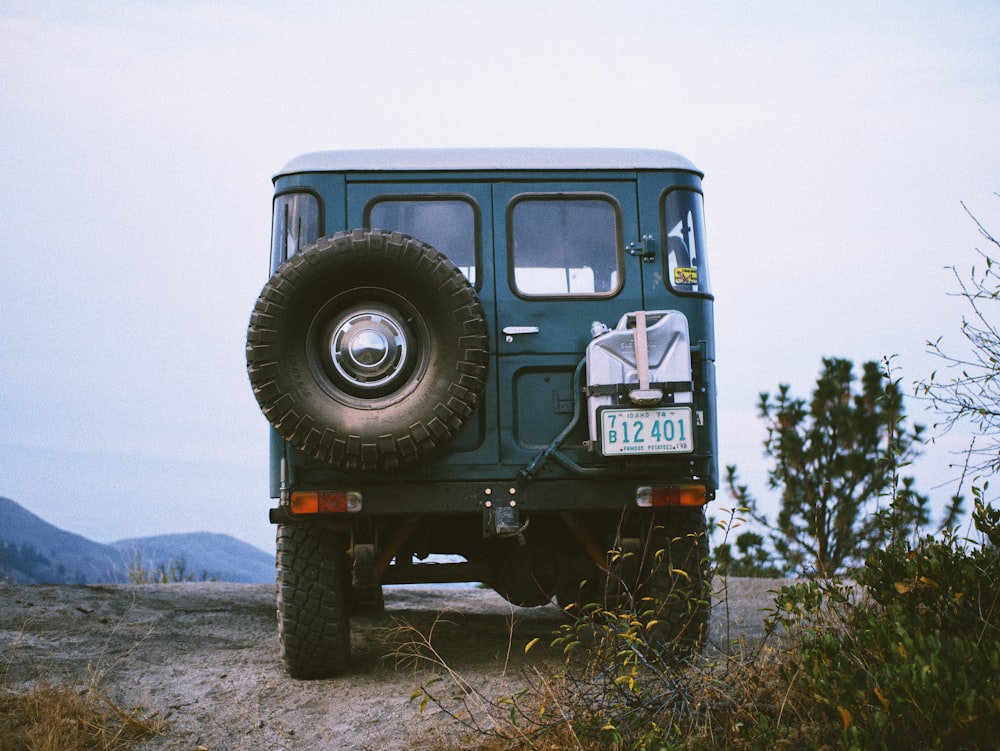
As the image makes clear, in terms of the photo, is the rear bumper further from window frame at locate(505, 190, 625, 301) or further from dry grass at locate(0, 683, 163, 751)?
dry grass at locate(0, 683, 163, 751)

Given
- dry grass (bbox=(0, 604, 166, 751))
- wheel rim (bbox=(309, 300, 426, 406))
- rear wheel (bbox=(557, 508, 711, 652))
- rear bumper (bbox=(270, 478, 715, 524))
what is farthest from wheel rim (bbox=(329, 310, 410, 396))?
dry grass (bbox=(0, 604, 166, 751))

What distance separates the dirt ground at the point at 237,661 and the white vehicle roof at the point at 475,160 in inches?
98.0

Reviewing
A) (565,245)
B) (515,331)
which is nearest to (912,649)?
(515,331)

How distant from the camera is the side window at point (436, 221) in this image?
5.93m

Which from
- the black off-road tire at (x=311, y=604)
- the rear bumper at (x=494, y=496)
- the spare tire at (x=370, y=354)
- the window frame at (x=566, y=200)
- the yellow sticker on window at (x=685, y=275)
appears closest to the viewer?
the spare tire at (x=370, y=354)

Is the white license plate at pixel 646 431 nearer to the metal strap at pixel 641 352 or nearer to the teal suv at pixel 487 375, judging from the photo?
the teal suv at pixel 487 375

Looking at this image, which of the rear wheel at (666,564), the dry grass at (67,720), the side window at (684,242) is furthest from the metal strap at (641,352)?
the dry grass at (67,720)

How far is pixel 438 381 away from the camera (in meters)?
5.27

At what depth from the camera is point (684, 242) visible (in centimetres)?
609

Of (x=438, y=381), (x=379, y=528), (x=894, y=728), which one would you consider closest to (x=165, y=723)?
Result: (x=379, y=528)

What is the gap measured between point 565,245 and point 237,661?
3.06 metres

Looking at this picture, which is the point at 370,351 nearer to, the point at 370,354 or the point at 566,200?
the point at 370,354

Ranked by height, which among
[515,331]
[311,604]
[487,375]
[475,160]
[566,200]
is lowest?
[311,604]

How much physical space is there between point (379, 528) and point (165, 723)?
1.47m
